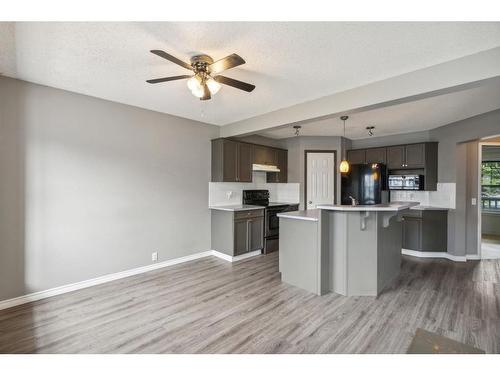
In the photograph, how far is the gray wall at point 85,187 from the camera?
2.67 m

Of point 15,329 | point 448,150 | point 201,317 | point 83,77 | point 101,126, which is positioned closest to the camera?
point 15,329

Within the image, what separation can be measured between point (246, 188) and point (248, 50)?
11.1 feet

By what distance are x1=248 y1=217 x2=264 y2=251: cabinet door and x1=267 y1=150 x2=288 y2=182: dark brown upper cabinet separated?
1252mm

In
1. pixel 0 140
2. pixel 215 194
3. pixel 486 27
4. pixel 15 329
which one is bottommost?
pixel 15 329

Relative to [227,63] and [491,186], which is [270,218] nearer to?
[227,63]

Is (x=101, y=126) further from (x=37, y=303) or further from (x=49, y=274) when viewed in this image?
(x=37, y=303)

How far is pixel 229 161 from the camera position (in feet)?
14.8

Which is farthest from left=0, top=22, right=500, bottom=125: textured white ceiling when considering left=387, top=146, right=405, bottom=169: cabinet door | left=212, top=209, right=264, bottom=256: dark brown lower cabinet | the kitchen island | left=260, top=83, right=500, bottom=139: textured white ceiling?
left=387, top=146, right=405, bottom=169: cabinet door

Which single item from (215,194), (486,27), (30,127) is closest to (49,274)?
(30,127)

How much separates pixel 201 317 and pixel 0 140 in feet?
9.41

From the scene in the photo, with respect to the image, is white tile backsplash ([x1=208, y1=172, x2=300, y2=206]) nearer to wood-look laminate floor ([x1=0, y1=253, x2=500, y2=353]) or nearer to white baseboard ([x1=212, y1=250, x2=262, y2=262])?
white baseboard ([x1=212, y1=250, x2=262, y2=262])

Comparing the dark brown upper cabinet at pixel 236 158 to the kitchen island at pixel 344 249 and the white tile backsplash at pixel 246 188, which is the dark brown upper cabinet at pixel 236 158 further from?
the kitchen island at pixel 344 249

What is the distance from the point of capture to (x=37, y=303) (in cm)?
272

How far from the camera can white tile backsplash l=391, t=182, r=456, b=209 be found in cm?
443
